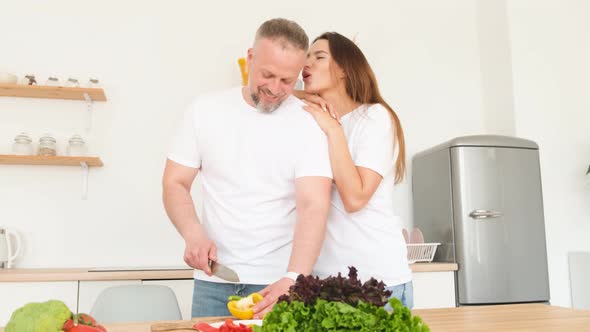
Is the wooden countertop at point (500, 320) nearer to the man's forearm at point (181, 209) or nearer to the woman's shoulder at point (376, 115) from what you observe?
the man's forearm at point (181, 209)

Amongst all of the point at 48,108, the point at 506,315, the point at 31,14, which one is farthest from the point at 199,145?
the point at 31,14

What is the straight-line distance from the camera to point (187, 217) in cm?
143

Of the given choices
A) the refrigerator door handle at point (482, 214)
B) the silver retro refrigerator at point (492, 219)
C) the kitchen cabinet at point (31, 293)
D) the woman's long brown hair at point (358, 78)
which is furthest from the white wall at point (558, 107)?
the kitchen cabinet at point (31, 293)

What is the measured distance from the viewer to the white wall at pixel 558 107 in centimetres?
311

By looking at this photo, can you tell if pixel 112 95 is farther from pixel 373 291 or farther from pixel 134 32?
pixel 373 291

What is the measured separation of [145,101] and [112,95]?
168 mm

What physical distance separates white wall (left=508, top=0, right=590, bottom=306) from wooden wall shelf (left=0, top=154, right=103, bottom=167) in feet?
7.53

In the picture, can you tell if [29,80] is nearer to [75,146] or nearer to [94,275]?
[75,146]

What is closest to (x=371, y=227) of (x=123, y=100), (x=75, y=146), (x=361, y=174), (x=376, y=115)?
(x=361, y=174)

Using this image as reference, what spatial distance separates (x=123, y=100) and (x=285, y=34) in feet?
5.66

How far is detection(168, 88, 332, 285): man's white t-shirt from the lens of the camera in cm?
140

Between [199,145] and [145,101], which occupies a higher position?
[145,101]

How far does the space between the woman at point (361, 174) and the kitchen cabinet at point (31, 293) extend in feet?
4.09

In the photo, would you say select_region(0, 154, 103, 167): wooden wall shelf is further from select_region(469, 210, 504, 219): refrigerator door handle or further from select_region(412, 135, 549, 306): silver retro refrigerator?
select_region(469, 210, 504, 219): refrigerator door handle
